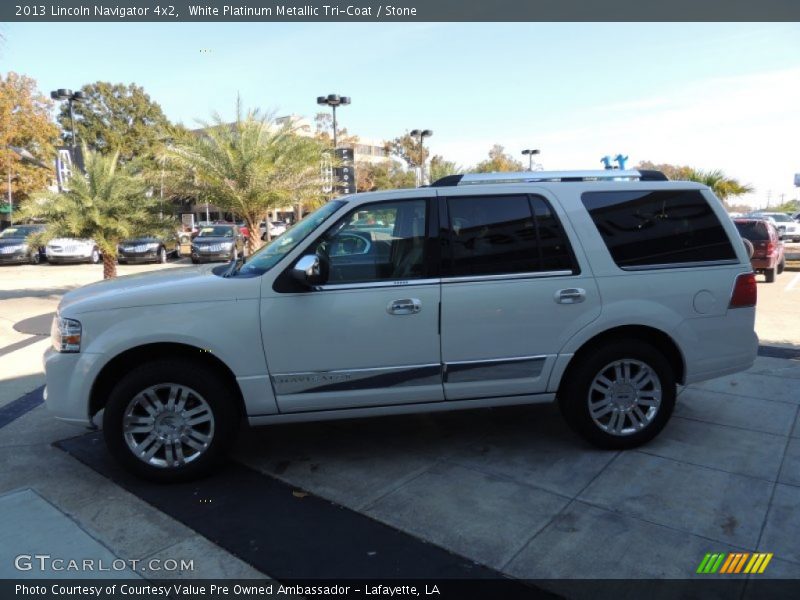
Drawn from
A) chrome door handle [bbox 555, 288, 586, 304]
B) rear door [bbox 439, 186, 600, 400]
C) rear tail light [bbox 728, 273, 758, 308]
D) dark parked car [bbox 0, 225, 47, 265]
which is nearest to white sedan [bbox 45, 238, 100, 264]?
dark parked car [bbox 0, 225, 47, 265]

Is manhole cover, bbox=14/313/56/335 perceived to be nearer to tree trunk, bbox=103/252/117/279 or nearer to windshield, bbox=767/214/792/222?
tree trunk, bbox=103/252/117/279

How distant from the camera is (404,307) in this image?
386 cm

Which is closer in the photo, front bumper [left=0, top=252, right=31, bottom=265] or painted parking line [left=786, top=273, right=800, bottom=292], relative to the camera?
painted parking line [left=786, top=273, right=800, bottom=292]

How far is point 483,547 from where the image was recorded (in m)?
3.08

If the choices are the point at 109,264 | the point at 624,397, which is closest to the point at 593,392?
the point at 624,397

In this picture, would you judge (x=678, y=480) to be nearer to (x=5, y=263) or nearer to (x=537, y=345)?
(x=537, y=345)

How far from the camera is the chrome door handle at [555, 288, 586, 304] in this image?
4.02 m

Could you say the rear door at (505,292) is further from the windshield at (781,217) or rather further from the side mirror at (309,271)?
the windshield at (781,217)

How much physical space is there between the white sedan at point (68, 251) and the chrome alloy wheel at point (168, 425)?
69.1 ft

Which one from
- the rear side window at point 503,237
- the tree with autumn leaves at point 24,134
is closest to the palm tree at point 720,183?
the rear side window at point 503,237

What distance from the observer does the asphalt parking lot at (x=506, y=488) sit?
3049 mm

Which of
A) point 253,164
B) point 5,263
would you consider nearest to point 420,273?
point 253,164

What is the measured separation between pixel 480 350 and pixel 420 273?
2.18ft

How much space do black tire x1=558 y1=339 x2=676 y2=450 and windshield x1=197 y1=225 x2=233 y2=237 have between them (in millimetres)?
22236
